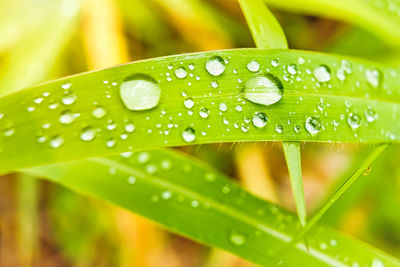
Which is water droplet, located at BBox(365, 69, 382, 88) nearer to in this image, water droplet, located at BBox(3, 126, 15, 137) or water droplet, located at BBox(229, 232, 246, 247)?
water droplet, located at BBox(229, 232, 246, 247)

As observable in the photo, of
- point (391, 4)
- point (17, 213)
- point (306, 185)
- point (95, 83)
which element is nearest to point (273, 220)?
point (95, 83)

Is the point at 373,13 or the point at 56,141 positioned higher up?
the point at 373,13

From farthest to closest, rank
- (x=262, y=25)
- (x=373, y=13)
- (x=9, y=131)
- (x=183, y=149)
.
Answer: (x=183, y=149), (x=373, y=13), (x=262, y=25), (x=9, y=131)

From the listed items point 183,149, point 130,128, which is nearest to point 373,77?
point 130,128

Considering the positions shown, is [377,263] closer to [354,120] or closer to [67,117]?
[354,120]

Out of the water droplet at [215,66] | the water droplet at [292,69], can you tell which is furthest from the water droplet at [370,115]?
the water droplet at [215,66]

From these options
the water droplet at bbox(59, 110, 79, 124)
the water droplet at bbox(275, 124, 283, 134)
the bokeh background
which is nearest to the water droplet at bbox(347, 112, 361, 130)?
the water droplet at bbox(275, 124, 283, 134)

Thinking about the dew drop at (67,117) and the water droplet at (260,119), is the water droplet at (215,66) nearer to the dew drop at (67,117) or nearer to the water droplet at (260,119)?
the water droplet at (260,119)
